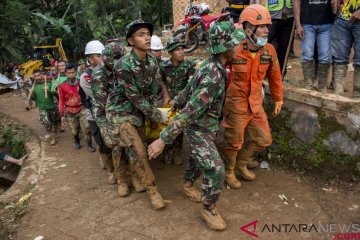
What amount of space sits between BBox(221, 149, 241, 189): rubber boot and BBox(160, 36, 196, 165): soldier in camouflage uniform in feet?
3.21

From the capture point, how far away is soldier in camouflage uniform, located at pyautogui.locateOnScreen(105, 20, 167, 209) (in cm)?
376

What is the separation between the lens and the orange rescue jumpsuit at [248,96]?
3.95m

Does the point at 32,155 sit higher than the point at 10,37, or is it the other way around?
the point at 10,37

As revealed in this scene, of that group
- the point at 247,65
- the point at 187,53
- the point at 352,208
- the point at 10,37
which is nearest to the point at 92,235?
the point at 247,65

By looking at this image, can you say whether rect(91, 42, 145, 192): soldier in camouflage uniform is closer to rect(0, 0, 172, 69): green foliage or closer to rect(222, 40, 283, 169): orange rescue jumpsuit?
rect(222, 40, 283, 169): orange rescue jumpsuit

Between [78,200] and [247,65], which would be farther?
[78,200]

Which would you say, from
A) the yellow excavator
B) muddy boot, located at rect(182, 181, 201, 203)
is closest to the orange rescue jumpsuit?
muddy boot, located at rect(182, 181, 201, 203)

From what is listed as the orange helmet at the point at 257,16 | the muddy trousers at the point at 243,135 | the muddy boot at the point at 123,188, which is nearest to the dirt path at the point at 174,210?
the muddy boot at the point at 123,188

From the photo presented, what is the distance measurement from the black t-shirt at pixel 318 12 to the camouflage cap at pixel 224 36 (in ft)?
5.92

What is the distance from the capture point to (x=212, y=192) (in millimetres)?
3436

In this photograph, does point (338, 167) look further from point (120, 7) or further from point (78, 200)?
point (120, 7)

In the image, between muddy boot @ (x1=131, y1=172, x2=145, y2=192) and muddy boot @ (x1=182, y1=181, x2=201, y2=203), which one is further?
muddy boot @ (x1=131, y1=172, x2=145, y2=192)

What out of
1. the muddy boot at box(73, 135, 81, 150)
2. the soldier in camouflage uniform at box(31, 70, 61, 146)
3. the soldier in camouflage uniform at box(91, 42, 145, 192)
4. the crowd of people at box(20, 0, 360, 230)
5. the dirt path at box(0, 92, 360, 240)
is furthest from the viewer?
the soldier in camouflage uniform at box(31, 70, 61, 146)

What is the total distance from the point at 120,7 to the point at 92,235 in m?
12.2
